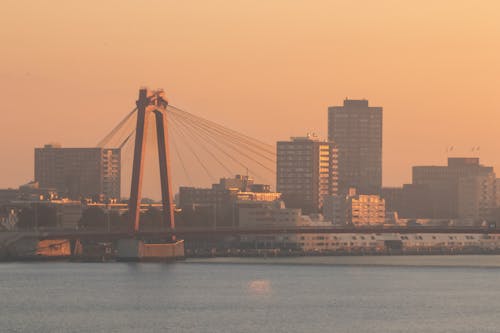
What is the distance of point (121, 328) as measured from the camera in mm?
65625

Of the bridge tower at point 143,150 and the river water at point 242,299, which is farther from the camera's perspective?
the bridge tower at point 143,150

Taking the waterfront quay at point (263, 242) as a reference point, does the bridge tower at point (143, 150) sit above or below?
above

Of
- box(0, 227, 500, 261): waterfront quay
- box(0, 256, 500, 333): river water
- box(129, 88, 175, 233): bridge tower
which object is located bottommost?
box(0, 256, 500, 333): river water

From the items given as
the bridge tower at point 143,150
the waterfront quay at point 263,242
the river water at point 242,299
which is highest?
the bridge tower at point 143,150

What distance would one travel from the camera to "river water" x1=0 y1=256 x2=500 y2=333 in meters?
67.7

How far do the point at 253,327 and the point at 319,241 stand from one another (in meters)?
107

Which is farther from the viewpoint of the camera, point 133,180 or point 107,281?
point 133,180

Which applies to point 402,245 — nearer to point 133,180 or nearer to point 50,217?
point 50,217

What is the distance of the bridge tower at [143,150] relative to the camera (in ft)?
370

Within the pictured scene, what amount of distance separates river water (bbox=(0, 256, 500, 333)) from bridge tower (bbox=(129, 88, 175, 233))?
4044 mm

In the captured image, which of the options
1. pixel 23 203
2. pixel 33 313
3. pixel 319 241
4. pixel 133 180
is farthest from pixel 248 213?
pixel 33 313

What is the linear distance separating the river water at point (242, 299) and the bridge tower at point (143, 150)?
4044mm

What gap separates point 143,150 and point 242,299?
111 feet

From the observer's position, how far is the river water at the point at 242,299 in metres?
67.7
